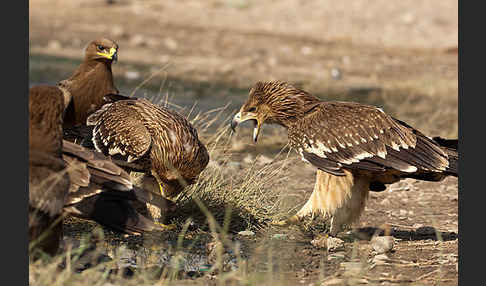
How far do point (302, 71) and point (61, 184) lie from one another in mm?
10005

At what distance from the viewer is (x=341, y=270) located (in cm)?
537

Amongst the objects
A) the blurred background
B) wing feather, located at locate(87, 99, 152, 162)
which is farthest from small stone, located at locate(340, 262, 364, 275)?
the blurred background

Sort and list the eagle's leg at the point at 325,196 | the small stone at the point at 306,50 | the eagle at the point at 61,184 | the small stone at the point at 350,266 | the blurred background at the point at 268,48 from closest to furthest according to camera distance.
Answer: the eagle at the point at 61,184 → the small stone at the point at 350,266 → the eagle's leg at the point at 325,196 → the blurred background at the point at 268,48 → the small stone at the point at 306,50

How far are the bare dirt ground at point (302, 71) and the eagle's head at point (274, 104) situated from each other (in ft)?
1.75

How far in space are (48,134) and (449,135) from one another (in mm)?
6040

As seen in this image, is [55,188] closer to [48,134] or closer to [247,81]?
[48,134]

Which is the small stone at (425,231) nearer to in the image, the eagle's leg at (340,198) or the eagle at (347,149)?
the eagle at (347,149)

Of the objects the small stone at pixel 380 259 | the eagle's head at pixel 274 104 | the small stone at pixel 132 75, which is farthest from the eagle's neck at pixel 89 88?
the small stone at pixel 132 75

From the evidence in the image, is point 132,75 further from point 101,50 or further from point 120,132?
point 120,132

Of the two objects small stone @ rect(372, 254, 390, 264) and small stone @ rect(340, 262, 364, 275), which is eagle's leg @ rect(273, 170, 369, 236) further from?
small stone @ rect(340, 262, 364, 275)

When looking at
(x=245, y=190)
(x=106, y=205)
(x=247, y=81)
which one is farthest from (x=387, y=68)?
(x=106, y=205)

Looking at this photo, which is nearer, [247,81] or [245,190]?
[245,190]

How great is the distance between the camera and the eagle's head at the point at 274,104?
20.5ft

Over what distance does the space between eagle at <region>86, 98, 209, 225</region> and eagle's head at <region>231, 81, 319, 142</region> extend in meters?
0.51
